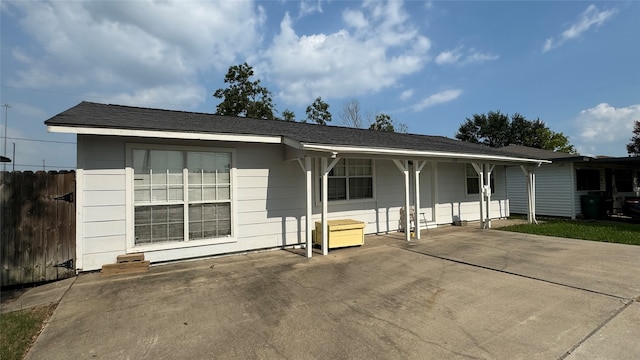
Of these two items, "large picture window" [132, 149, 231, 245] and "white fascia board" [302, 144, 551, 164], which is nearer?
"large picture window" [132, 149, 231, 245]

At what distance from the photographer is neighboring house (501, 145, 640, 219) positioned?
12.2 m

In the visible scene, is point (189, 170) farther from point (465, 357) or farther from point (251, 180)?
point (465, 357)

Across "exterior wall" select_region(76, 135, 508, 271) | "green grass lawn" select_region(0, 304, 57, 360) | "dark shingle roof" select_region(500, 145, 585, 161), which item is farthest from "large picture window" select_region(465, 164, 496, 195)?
"green grass lawn" select_region(0, 304, 57, 360)

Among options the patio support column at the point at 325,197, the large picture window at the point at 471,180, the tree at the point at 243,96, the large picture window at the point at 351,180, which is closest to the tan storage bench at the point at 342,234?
the patio support column at the point at 325,197

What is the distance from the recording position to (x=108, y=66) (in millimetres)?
12250

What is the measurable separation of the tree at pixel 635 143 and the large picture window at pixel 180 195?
1490 inches

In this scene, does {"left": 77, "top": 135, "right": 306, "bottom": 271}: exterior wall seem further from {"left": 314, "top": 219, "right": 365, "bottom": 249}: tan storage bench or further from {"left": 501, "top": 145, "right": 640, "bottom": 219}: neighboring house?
{"left": 501, "top": 145, "right": 640, "bottom": 219}: neighboring house

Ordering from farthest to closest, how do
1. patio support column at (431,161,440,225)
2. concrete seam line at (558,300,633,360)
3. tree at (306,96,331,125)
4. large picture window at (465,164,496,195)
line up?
tree at (306,96,331,125)
large picture window at (465,164,496,195)
patio support column at (431,161,440,225)
concrete seam line at (558,300,633,360)

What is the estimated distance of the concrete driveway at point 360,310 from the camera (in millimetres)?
2766

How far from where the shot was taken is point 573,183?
12242mm

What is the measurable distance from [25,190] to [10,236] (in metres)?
0.76

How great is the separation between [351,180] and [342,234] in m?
1.93

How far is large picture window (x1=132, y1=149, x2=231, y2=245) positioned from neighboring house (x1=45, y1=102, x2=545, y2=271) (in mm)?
18

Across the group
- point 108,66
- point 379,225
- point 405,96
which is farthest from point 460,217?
point 108,66
